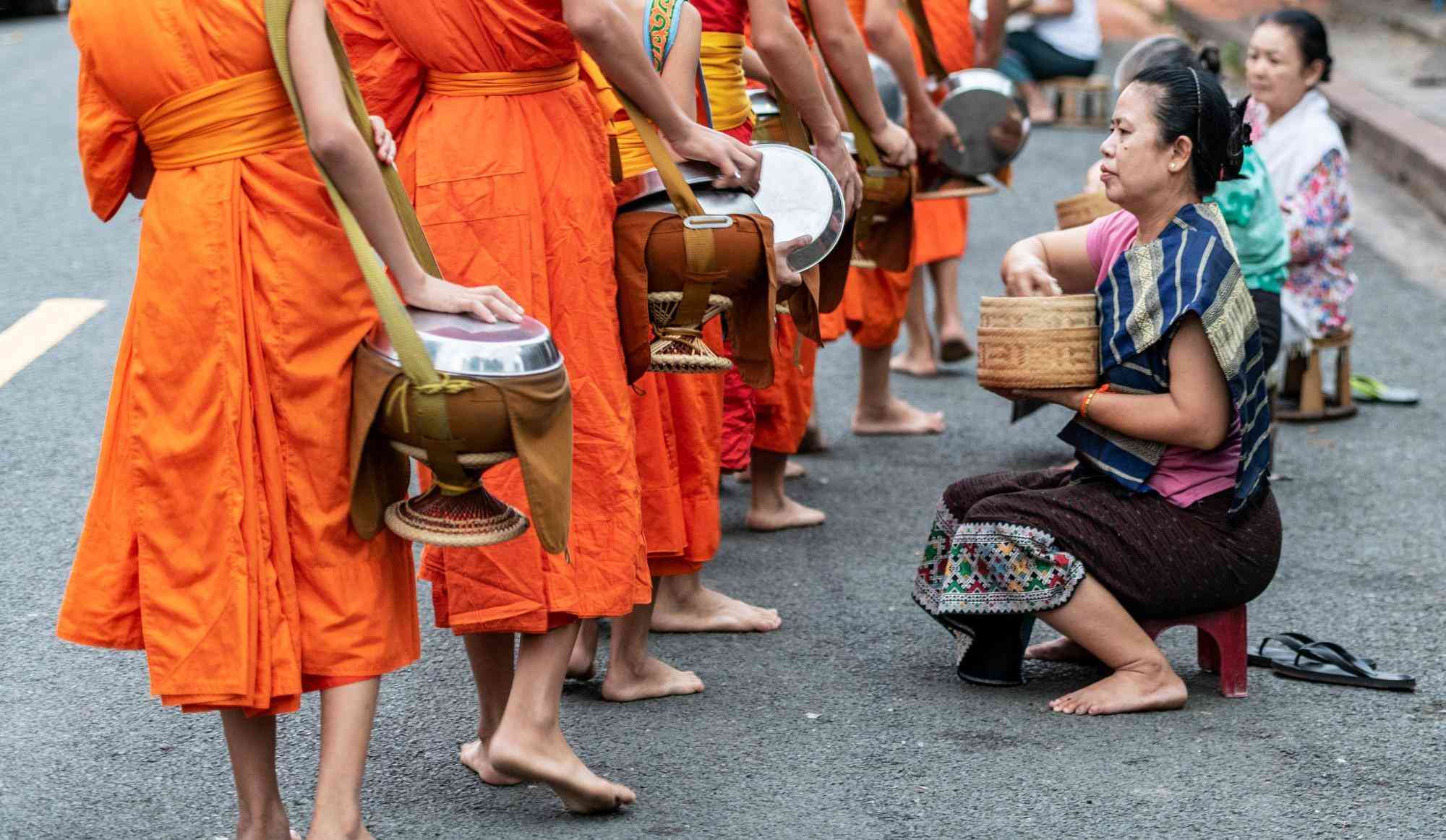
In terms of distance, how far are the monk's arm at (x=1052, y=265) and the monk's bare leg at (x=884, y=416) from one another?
1.94 m

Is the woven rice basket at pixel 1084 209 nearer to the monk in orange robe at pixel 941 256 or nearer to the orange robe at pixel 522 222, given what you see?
the monk in orange robe at pixel 941 256

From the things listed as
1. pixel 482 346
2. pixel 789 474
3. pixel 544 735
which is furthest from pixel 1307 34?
pixel 482 346

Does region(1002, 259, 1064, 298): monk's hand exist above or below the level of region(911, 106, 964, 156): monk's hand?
above

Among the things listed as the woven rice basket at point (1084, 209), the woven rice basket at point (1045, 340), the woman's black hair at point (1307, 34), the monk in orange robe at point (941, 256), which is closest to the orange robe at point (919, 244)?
the monk in orange robe at point (941, 256)

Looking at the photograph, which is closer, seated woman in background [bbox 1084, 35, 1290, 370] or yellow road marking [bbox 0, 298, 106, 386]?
seated woman in background [bbox 1084, 35, 1290, 370]

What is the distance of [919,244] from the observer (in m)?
6.41

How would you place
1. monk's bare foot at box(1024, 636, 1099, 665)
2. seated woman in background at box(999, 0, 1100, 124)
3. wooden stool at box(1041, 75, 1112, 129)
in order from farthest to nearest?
wooden stool at box(1041, 75, 1112, 129) → seated woman in background at box(999, 0, 1100, 124) → monk's bare foot at box(1024, 636, 1099, 665)

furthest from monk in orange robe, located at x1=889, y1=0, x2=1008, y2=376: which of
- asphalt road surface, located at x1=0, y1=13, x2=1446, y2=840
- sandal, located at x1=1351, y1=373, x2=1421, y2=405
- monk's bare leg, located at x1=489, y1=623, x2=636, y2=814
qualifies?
monk's bare leg, located at x1=489, y1=623, x2=636, y2=814

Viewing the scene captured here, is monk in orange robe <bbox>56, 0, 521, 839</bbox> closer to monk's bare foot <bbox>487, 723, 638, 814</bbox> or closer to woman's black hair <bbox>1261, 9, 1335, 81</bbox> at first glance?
monk's bare foot <bbox>487, 723, 638, 814</bbox>

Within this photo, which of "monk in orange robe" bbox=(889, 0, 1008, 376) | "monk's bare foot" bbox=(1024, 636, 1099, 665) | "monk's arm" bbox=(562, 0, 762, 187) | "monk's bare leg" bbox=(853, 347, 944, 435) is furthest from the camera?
"monk in orange robe" bbox=(889, 0, 1008, 376)

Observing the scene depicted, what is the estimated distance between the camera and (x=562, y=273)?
310 centimetres

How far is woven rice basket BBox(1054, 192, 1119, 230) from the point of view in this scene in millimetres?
4750

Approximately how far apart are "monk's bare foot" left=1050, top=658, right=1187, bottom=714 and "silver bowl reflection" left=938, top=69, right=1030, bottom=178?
7.27 feet

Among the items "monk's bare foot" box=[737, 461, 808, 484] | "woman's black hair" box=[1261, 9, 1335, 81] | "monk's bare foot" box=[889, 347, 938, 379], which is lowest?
"monk's bare foot" box=[889, 347, 938, 379]
